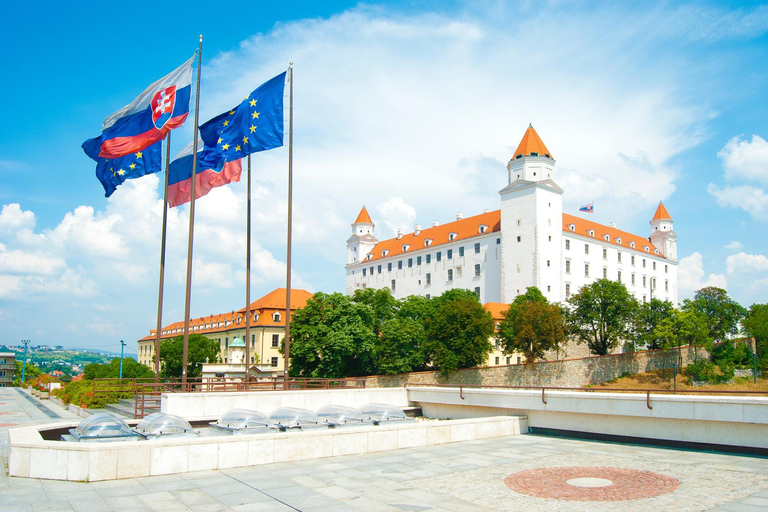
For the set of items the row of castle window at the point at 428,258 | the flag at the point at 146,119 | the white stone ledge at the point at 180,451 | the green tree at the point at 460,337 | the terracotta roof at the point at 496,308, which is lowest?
the white stone ledge at the point at 180,451

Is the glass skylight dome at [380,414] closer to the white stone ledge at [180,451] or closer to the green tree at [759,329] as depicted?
the white stone ledge at [180,451]

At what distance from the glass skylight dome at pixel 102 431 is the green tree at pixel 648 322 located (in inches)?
2371

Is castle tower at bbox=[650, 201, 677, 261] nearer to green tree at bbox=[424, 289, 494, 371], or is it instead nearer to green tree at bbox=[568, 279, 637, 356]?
green tree at bbox=[568, 279, 637, 356]

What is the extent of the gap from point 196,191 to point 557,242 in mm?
62666

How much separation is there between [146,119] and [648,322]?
5872 cm

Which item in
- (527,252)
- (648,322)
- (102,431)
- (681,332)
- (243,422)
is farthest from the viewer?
(527,252)

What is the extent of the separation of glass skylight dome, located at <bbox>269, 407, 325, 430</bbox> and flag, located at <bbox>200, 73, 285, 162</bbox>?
1187 centimetres

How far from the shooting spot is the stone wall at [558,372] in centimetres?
5247

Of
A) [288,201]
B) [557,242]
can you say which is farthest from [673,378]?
[288,201]

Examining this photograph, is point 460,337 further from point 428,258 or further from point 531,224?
point 428,258

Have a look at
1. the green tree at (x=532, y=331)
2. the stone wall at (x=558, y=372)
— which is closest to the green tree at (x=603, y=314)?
the stone wall at (x=558, y=372)

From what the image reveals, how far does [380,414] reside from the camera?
18047 millimetres

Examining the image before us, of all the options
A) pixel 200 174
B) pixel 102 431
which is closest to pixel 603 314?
pixel 200 174

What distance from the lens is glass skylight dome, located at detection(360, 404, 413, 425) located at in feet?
58.7
